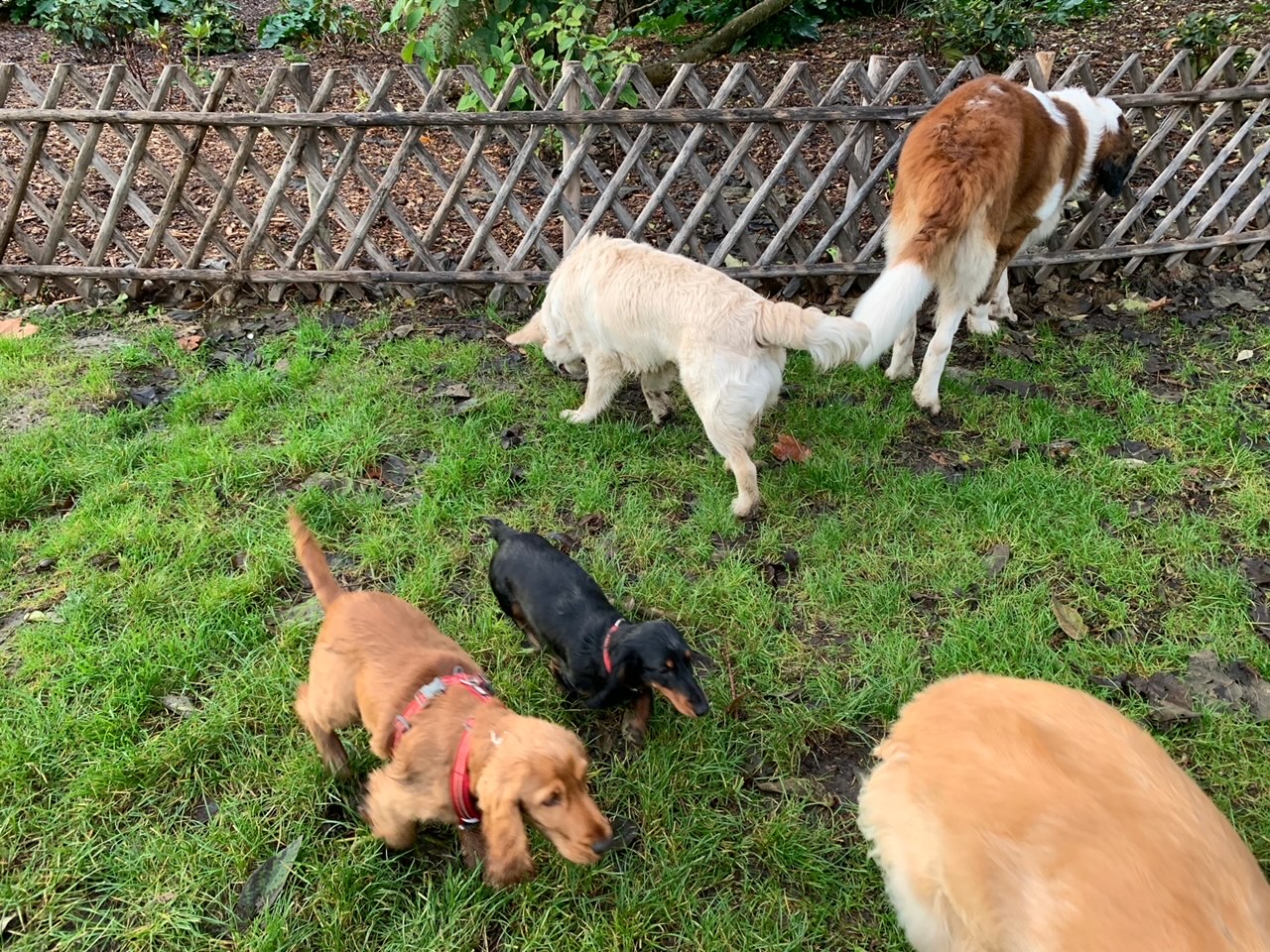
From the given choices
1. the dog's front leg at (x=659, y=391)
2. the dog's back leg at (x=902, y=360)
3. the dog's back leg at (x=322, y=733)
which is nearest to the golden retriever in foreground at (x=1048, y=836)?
the dog's back leg at (x=322, y=733)

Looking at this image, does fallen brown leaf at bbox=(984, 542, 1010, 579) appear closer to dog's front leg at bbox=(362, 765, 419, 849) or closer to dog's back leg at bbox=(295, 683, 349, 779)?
dog's front leg at bbox=(362, 765, 419, 849)

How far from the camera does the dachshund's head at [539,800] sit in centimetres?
189

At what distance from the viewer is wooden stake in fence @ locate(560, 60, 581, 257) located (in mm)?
4539

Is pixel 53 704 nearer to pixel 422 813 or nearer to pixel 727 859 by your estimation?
pixel 422 813

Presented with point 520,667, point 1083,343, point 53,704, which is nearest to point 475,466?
point 520,667

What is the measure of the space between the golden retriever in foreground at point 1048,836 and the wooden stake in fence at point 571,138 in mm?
3999

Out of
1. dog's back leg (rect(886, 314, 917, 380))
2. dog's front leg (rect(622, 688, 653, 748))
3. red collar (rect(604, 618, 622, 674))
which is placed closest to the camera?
red collar (rect(604, 618, 622, 674))

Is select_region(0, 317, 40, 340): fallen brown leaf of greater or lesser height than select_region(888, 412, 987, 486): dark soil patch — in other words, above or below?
below

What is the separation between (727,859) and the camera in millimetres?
2330

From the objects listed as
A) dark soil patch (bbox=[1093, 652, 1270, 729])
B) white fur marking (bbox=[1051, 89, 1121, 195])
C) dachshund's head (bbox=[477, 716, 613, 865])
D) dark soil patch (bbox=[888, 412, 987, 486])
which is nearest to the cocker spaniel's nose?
dachshund's head (bbox=[477, 716, 613, 865])

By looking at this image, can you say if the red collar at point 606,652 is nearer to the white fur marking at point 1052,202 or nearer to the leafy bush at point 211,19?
the white fur marking at point 1052,202

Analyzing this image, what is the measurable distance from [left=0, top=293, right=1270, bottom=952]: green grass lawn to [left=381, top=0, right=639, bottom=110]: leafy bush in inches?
83.2

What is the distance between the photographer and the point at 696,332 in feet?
11.1

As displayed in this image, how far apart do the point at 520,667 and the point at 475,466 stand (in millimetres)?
1237
